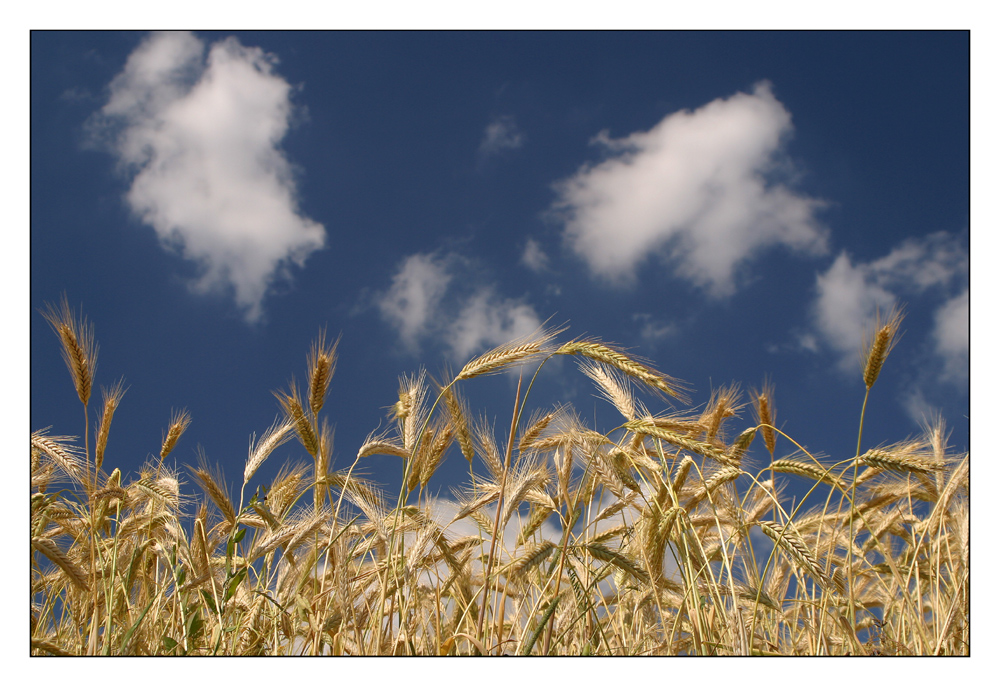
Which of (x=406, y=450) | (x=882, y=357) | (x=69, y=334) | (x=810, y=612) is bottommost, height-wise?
(x=810, y=612)

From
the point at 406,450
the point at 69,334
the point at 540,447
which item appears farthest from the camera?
the point at 540,447

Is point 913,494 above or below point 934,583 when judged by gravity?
above

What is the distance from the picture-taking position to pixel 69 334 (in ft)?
9.73

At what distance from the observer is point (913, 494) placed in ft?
12.7

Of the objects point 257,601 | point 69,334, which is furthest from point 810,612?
point 69,334

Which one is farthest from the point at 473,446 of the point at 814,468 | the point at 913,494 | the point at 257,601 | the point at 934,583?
the point at 913,494

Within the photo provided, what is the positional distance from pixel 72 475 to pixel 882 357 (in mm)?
4272
